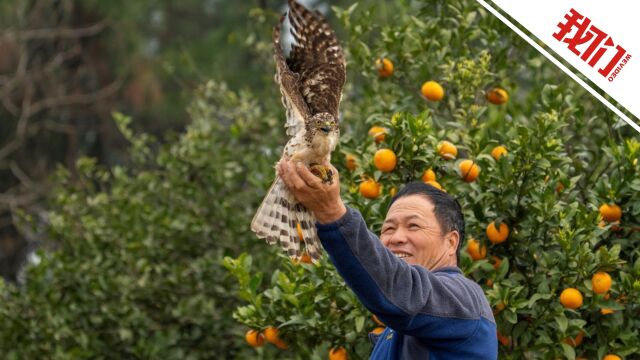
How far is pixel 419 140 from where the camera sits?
3332mm

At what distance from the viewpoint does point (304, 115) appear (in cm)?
220

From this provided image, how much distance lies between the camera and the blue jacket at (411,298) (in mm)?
2064

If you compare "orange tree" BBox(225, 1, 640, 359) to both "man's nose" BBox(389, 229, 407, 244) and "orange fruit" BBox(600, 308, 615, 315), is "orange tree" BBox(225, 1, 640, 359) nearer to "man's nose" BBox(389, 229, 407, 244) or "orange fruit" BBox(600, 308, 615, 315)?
"orange fruit" BBox(600, 308, 615, 315)

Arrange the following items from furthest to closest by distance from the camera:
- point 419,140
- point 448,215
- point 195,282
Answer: point 195,282 → point 419,140 → point 448,215

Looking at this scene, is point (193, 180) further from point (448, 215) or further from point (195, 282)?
point (448, 215)

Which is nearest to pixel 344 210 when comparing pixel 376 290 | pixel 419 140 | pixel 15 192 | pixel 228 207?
pixel 376 290

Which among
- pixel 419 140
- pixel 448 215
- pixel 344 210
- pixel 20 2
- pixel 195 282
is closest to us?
pixel 344 210

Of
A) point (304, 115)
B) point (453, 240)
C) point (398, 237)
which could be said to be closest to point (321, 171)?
point (304, 115)

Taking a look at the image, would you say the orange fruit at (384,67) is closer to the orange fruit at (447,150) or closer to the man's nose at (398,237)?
the orange fruit at (447,150)

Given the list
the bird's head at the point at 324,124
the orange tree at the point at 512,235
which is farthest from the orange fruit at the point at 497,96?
the bird's head at the point at 324,124

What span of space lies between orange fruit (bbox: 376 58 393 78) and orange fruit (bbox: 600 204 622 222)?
46.9 inches

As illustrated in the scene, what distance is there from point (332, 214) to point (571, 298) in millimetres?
1412

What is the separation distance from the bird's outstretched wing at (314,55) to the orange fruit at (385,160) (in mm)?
853

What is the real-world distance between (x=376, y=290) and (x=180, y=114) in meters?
9.84
